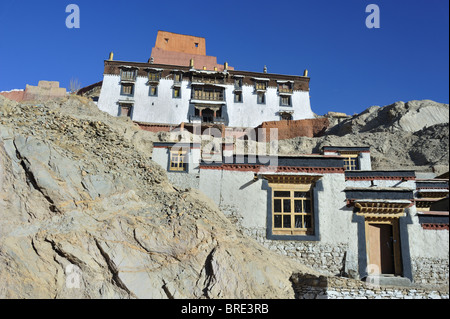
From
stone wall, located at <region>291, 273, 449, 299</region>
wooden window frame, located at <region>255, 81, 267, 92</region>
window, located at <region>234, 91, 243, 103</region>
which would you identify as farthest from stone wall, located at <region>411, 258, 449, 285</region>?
wooden window frame, located at <region>255, 81, 267, 92</region>

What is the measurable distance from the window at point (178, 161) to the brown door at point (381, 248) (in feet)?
30.3

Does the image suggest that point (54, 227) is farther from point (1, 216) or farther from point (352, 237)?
point (352, 237)

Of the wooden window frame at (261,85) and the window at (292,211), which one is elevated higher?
the wooden window frame at (261,85)

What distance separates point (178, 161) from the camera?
1822 centimetres

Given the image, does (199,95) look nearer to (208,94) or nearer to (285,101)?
(208,94)

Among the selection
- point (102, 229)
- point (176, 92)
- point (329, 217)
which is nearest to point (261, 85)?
point (176, 92)

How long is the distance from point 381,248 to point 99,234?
438 inches

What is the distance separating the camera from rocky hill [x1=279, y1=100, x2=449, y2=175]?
25.2 meters

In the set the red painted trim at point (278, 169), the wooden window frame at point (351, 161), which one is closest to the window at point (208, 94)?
the wooden window frame at point (351, 161)

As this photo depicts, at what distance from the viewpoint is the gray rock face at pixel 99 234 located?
35.5 feet

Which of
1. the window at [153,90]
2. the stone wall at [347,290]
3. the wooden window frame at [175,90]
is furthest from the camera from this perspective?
the wooden window frame at [175,90]

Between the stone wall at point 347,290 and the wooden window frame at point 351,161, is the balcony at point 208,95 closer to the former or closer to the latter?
the wooden window frame at point 351,161

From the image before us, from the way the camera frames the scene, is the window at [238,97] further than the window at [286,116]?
Yes
